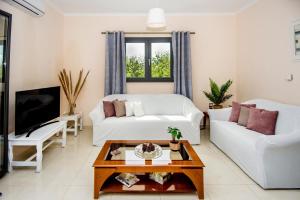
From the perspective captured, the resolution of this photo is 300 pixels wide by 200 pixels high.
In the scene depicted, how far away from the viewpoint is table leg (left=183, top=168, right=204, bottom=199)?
6.81 feet

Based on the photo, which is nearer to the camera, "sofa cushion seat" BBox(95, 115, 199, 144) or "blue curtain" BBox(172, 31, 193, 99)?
"sofa cushion seat" BBox(95, 115, 199, 144)

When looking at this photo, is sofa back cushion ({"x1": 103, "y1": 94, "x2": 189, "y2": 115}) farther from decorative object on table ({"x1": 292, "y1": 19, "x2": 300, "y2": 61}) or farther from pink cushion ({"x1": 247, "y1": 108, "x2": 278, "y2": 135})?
decorative object on table ({"x1": 292, "y1": 19, "x2": 300, "y2": 61})

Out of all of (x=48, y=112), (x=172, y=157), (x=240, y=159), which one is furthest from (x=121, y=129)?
(x=240, y=159)

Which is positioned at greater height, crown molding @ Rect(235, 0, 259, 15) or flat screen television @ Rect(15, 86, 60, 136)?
crown molding @ Rect(235, 0, 259, 15)

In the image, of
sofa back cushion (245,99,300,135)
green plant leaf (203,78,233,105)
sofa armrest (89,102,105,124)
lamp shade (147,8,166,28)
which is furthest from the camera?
green plant leaf (203,78,233,105)

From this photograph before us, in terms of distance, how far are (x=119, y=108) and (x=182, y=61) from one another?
1.81 metres

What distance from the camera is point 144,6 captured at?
4320 mm

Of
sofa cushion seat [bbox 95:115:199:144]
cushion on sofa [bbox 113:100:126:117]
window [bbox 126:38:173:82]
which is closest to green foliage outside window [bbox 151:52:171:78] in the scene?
window [bbox 126:38:173:82]

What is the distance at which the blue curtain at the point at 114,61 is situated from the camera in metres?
4.65

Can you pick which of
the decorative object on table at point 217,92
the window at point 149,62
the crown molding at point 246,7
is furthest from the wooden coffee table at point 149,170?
the crown molding at point 246,7

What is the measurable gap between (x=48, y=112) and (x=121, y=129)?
4.18 feet

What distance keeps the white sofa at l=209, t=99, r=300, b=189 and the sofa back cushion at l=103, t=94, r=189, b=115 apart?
5.13 ft

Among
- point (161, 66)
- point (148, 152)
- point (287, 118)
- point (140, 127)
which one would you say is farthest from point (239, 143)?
point (161, 66)

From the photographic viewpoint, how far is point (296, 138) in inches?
85.9
